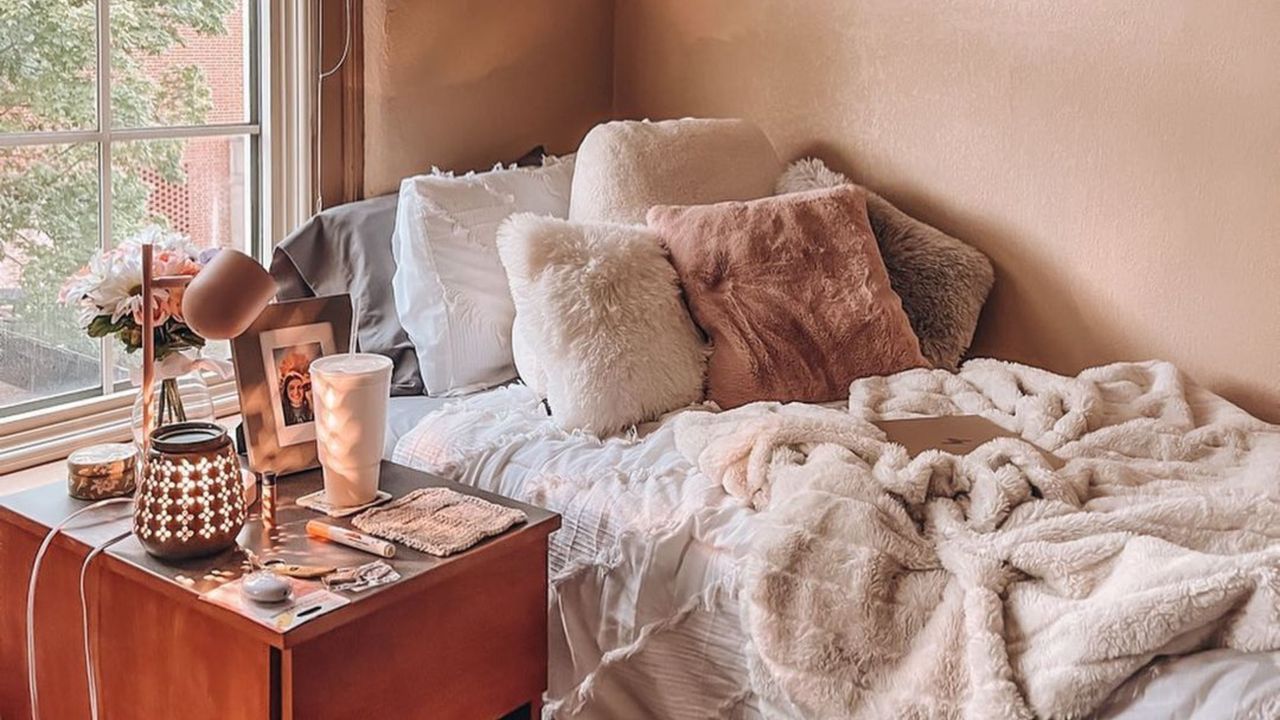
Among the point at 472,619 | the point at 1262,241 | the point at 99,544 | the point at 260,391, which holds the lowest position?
the point at 472,619

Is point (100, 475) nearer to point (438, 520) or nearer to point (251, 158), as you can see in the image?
point (438, 520)

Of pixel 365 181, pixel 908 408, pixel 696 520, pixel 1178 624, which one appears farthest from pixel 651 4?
pixel 1178 624

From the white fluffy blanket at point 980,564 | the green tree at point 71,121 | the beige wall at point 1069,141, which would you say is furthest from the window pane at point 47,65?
the beige wall at point 1069,141

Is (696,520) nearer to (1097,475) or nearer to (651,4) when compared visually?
(1097,475)

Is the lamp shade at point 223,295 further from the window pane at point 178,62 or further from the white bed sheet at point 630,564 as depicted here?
the window pane at point 178,62

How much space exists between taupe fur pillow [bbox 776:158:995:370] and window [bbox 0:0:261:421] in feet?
4.11

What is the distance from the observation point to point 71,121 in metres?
1.97

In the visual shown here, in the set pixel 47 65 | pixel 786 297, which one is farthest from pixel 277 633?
pixel 786 297

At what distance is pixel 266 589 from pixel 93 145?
979 mm

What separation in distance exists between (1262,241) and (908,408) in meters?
0.72

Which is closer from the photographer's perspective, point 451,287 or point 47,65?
point 47,65

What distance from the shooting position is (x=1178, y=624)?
1399 mm

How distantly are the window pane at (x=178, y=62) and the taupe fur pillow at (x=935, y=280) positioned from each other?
→ 1238 mm

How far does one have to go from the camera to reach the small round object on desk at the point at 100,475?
163 cm
